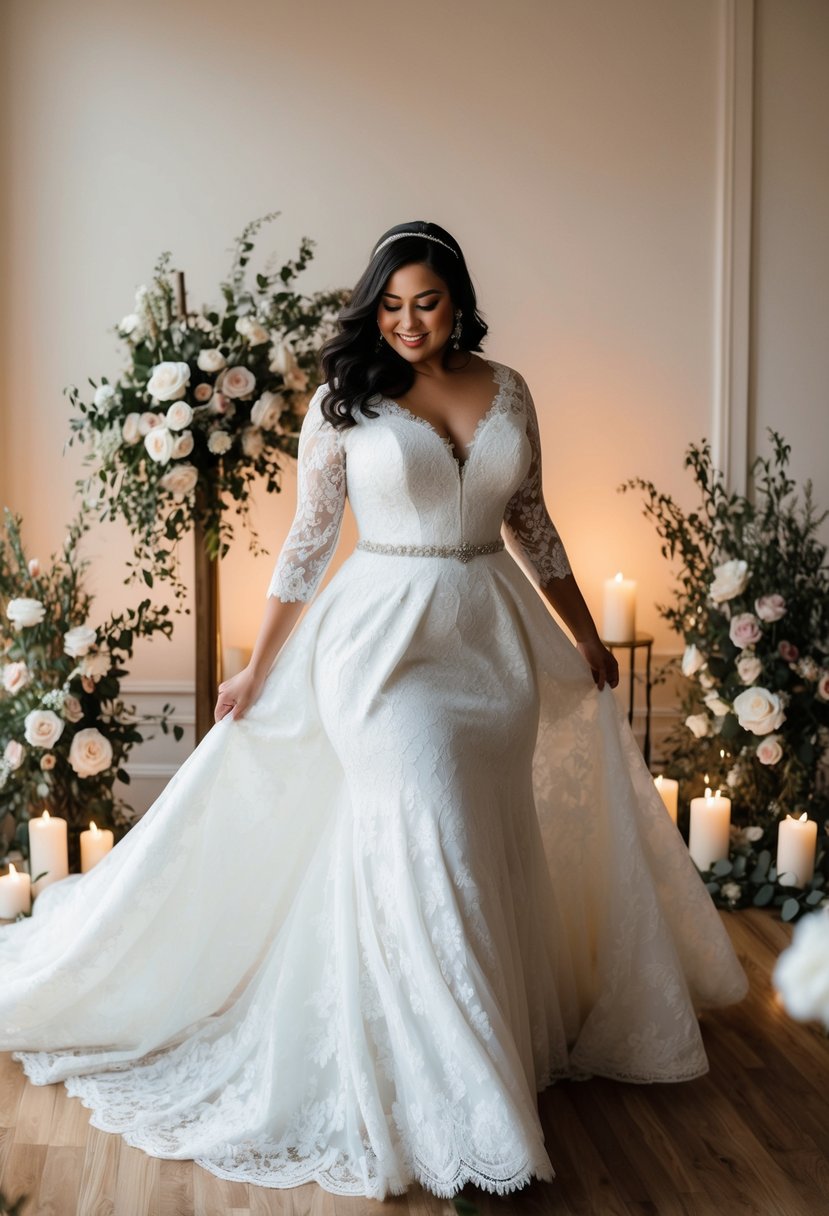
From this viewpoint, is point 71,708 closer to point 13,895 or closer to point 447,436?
point 13,895

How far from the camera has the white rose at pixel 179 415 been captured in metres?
3.77

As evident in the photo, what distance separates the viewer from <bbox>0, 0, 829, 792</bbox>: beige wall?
4391 mm

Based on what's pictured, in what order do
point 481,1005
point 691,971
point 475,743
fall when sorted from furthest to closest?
point 691,971, point 475,743, point 481,1005

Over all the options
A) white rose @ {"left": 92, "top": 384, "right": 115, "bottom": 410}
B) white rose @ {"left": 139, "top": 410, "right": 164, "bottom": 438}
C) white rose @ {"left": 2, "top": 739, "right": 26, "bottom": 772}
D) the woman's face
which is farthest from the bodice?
white rose @ {"left": 2, "top": 739, "right": 26, "bottom": 772}

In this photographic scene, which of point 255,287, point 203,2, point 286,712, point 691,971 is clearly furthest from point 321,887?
point 203,2

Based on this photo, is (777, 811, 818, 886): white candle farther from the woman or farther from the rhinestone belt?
the rhinestone belt

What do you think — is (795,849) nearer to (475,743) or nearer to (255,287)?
(475,743)

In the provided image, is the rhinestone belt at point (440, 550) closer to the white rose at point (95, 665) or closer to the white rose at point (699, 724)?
the white rose at point (95, 665)

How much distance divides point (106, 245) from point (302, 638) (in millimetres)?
2114

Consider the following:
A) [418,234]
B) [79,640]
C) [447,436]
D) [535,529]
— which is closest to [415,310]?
[418,234]

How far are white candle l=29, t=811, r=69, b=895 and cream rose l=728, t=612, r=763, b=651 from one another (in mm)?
2162

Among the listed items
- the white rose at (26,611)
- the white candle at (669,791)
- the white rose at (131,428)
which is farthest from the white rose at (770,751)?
the white rose at (26,611)

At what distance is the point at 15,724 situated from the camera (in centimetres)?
405

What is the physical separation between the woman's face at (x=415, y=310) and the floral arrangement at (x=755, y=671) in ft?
5.26
